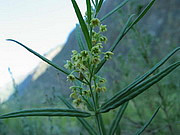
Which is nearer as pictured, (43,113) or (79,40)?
(43,113)

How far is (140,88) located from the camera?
83 cm

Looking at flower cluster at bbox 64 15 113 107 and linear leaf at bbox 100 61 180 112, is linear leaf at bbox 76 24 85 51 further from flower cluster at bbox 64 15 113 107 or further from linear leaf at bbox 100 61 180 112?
linear leaf at bbox 100 61 180 112

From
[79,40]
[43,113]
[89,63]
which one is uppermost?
[79,40]

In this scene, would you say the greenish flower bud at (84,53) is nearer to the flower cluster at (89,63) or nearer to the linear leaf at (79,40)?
the flower cluster at (89,63)

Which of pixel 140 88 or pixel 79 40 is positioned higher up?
pixel 79 40

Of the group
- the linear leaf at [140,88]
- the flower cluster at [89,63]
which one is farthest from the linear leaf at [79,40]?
the linear leaf at [140,88]

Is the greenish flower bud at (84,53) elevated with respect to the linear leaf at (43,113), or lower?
elevated

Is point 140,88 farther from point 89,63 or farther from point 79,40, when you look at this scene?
point 79,40

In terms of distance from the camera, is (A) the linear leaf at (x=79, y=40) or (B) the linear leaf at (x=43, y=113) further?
(A) the linear leaf at (x=79, y=40)

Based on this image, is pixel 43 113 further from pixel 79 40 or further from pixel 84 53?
pixel 79 40

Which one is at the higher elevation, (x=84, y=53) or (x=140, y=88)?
(x=84, y=53)

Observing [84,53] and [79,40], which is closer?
[84,53]

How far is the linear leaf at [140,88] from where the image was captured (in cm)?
81

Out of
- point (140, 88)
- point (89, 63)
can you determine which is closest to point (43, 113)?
point (89, 63)
